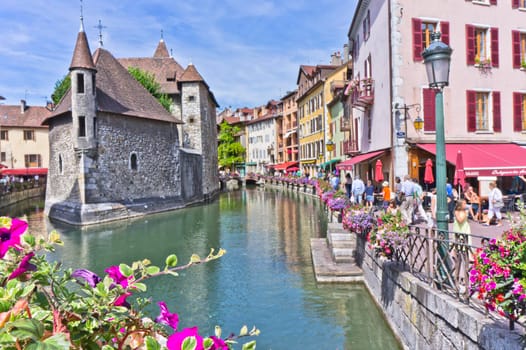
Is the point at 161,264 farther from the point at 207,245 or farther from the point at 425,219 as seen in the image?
the point at 425,219

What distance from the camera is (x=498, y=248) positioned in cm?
332

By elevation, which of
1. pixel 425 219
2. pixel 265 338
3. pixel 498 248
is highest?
pixel 498 248

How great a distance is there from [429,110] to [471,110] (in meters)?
1.87

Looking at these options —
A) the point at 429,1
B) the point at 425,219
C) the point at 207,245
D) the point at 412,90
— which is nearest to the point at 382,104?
the point at 412,90

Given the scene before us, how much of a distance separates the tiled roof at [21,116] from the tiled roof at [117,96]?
2687 centimetres

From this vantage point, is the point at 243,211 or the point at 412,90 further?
the point at 243,211

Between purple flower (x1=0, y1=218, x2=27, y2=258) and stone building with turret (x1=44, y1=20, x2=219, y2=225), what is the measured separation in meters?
22.4

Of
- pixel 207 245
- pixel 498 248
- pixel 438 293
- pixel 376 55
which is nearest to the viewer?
pixel 498 248

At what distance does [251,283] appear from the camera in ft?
35.1

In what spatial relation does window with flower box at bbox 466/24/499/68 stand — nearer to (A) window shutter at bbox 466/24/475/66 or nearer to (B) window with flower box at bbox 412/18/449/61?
(A) window shutter at bbox 466/24/475/66

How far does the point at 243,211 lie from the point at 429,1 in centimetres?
1654

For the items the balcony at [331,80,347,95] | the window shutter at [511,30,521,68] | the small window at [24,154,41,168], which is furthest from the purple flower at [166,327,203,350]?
the small window at [24,154,41,168]

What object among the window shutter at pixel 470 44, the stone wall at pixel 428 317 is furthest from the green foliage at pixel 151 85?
the stone wall at pixel 428 317

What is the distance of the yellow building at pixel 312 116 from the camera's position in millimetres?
45531
